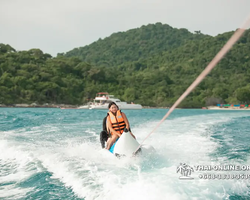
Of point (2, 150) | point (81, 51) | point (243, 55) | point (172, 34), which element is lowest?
point (2, 150)

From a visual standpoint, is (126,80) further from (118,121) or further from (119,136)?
(119,136)

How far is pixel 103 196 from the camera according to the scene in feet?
14.7

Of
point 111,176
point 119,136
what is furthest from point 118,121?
point 111,176

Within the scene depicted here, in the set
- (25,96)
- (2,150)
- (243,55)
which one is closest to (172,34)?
(243,55)

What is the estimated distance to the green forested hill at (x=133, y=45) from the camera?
168m

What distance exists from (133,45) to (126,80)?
84.2 metres

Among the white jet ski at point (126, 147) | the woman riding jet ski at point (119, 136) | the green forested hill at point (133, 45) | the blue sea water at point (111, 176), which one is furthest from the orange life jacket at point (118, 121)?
the green forested hill at point (133, 45)

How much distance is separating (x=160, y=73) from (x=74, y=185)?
10019 centimetres

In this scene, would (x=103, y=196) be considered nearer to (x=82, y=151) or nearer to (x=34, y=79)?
(x=82, y=151)

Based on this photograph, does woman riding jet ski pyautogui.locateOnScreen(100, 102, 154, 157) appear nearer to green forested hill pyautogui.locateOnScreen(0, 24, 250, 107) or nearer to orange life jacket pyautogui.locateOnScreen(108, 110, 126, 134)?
orange life jacket pyautogui.locateOnScreen(108, 110, 126, 134)

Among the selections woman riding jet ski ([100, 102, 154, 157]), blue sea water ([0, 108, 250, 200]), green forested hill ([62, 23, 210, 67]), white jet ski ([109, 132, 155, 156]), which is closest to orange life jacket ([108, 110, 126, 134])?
woman riding jet ski ([100, 102, 154, 157])

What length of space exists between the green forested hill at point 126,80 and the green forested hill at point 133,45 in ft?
134

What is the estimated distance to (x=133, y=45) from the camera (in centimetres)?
17950

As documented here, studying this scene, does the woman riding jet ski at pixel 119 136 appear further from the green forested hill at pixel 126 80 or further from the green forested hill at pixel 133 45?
the green forested hill at pixel 133 45
